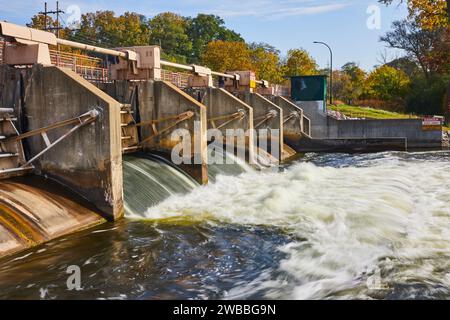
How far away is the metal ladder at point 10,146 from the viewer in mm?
11875

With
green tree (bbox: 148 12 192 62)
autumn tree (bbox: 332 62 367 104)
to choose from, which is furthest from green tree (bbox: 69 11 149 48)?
autumn tree (bbox: 332 62 367 104)

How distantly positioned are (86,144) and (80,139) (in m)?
0.21

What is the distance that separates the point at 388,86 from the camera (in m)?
64.5

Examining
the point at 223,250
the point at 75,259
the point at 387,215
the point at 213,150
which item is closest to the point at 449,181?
the point at 387,215

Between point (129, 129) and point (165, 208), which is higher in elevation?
point (129, 129)

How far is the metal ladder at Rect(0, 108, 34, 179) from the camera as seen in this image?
11875 millimetres

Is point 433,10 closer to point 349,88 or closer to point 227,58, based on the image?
point 227,58

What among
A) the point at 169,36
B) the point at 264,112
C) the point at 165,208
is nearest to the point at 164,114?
the point at 165,208

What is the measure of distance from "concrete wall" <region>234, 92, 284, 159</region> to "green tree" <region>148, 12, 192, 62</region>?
208 feet

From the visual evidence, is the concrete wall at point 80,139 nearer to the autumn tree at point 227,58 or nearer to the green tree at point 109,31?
the autumn tree at point 227,58

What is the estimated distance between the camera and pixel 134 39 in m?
76.1

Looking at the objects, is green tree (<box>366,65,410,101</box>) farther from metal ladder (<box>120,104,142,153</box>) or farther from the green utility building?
metal ladder (<box>120,104,142,153</box>)

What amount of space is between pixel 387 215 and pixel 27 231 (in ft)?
28.7
